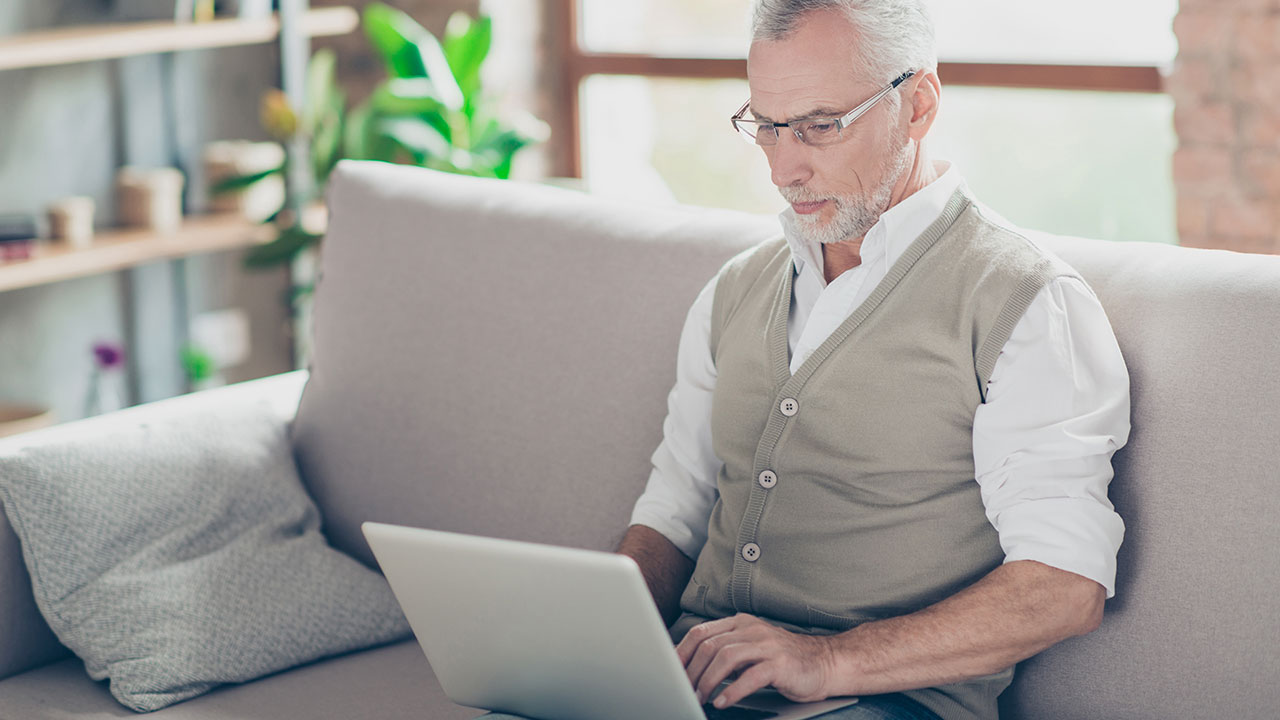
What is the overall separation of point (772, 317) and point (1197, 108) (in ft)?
4.86

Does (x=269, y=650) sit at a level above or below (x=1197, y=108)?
below

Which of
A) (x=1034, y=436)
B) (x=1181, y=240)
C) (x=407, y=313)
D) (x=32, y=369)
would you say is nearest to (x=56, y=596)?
(x=407, y=313)

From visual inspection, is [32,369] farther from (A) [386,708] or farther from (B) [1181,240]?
(B) [1181,240]

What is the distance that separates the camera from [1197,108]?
2559 mm

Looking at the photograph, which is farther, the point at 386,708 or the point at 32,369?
the point at 32,369

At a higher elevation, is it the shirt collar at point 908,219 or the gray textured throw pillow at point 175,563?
the shirt collar at point 908,219

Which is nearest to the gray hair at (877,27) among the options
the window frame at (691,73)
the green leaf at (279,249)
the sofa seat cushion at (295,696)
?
the sofa seat cushion at (295,696)

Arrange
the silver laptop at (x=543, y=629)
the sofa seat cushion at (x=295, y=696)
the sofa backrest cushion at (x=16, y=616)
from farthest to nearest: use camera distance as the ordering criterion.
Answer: the sofa backrest cushion at (x=16, y=616) < the sofa seat cushion at (x=295, y=696) < the silver laptop at (x=543, y=629)

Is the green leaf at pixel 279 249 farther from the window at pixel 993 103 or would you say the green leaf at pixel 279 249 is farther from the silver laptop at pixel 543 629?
the silver laptop at pixel 543 629

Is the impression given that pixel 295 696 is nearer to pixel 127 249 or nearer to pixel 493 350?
pixel 493 350

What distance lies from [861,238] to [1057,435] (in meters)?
0.31

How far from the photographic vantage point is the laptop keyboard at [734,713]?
1.25 meters

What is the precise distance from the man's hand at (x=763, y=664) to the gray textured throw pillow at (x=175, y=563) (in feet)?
1.99

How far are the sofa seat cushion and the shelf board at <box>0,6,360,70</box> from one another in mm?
1564
